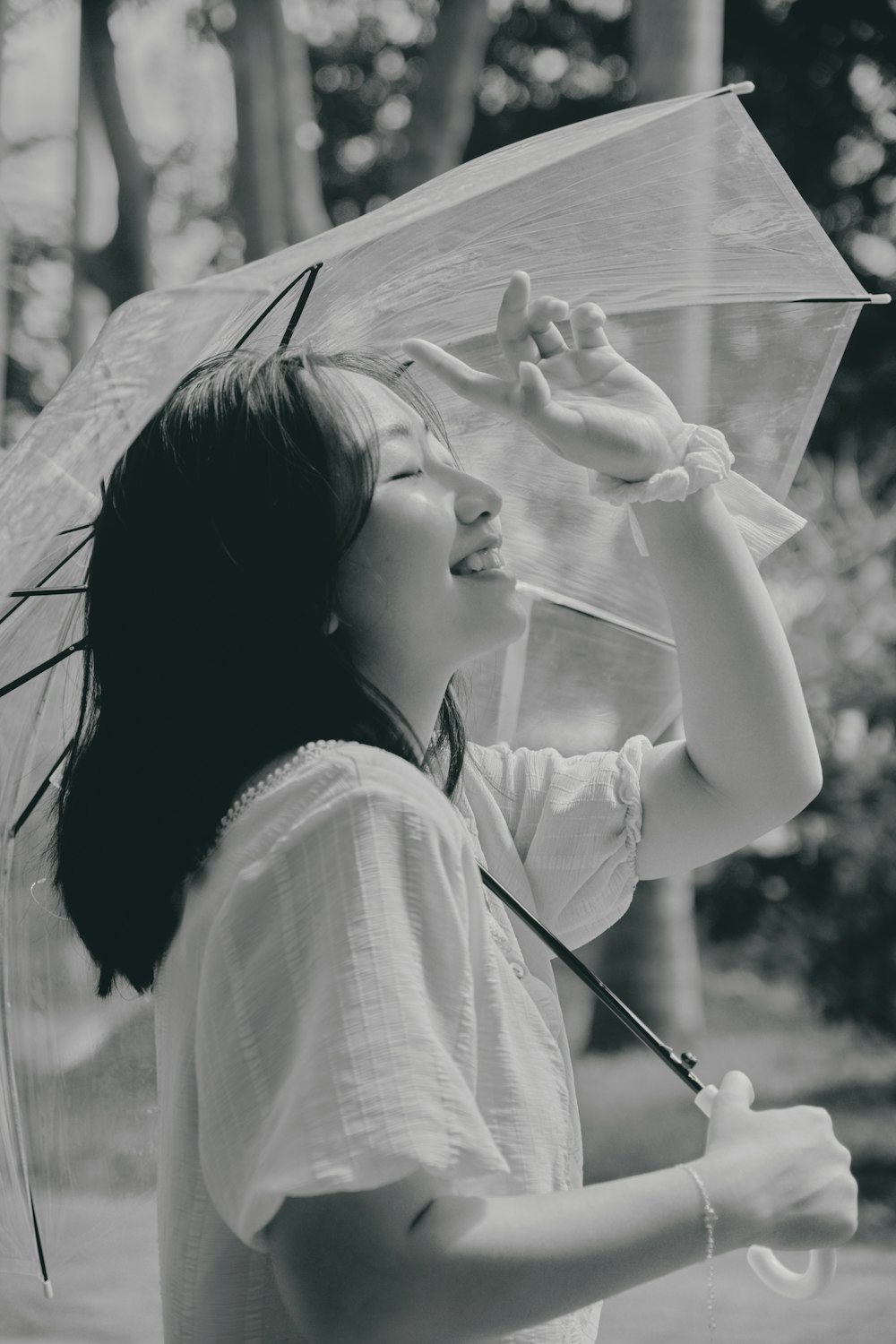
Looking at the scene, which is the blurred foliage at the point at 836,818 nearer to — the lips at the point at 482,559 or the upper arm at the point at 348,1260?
the lips at the point at 482,559

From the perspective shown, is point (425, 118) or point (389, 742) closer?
point (389, 742)

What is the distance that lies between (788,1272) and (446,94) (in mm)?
6908

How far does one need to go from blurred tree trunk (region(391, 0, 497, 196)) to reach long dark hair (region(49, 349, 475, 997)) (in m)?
6.17

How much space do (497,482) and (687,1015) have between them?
537 centimetres

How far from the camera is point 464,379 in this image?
1.76m

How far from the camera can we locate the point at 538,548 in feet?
8.14

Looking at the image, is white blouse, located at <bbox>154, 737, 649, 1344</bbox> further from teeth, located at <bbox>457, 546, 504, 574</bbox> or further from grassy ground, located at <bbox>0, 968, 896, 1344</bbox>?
grassy ground, located at <bbox>0, 968, 896, 1344</bbox>

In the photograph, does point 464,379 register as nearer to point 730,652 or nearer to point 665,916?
point 730,652

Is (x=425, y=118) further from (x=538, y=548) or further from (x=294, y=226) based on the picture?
(x=538, y=548)

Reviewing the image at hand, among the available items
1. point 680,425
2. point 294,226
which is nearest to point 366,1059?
point 680,425

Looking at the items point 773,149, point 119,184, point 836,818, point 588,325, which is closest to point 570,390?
point 588,325

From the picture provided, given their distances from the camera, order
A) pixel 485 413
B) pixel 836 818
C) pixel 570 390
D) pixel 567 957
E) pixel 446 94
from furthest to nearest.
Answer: pixel 836 818
pixel 446 94
pixel 485 413
pixel 570 390
pixel 567 957

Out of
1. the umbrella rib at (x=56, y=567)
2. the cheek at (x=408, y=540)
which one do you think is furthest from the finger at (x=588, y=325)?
the umbrella rib at (x=56, y=567)

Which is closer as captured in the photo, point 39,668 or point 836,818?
point 39,668
